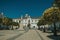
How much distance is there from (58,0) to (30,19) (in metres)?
176

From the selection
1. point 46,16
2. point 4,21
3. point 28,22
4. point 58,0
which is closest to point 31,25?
point 28,22

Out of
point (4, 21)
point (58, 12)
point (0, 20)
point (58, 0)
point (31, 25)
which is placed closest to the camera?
point (58, 0)

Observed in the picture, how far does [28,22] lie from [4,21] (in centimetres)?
8548

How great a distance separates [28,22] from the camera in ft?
640

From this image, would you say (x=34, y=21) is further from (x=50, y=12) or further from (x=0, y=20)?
(x=50, y=12)

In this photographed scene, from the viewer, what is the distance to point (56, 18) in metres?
37.0

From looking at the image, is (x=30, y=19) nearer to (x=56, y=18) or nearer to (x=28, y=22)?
(x=28, y=22)

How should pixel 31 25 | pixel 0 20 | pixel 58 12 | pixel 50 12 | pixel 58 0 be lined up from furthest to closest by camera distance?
pixel 31 25
pixel 0 20
pixel 50 12
pixel 58 12
pixel 58 0

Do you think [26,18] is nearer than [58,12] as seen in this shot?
No

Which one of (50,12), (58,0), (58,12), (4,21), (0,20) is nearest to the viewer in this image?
(58,0)

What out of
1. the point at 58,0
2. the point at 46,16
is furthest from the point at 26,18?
the point at 58,0

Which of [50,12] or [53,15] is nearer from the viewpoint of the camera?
[53,15]

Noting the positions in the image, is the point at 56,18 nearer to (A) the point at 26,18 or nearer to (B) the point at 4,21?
(B) the point at 4,21

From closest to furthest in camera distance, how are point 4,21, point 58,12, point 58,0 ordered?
point 58,0 → point 58,12 → point 4,21
